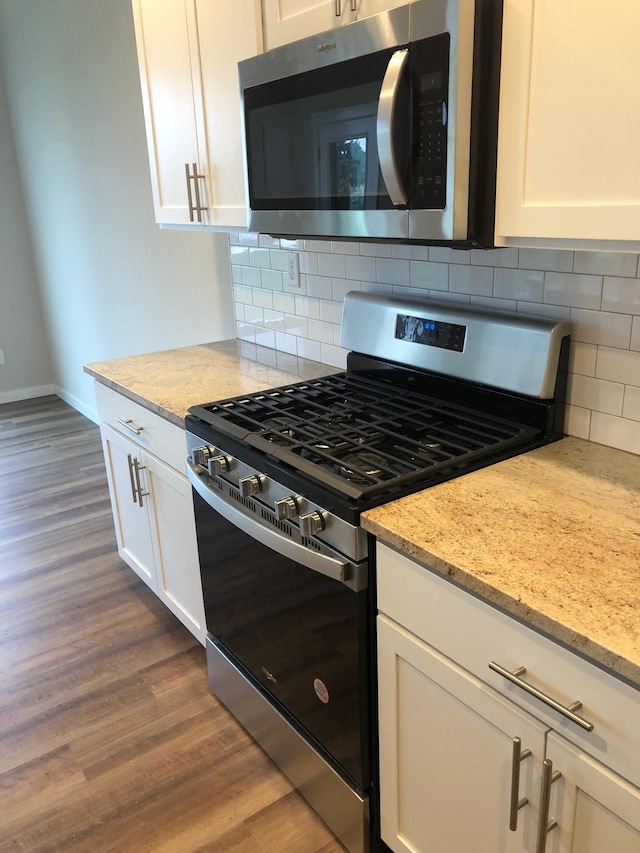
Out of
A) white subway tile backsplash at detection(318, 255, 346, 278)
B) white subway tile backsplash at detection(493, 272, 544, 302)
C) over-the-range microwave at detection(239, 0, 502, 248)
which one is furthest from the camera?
white subway tile backsplash at detection(318, 255, 346, 278)

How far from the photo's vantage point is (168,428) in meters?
2.02

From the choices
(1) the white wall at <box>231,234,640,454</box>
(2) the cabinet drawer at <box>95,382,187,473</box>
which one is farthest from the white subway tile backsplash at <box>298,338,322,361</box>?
(2) the cabinet drawer at <box>95,382,187,473</box>

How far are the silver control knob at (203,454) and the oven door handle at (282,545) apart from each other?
8 cm

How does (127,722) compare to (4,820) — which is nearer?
(4,820)

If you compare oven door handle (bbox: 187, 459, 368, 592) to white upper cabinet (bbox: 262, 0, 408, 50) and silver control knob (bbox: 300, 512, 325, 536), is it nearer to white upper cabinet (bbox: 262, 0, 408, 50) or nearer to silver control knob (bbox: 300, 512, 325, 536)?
silver control knob (bbox: 300, 512, 325, 536)

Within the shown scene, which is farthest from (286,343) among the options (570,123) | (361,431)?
(570,123)

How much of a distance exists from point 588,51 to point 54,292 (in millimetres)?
4625

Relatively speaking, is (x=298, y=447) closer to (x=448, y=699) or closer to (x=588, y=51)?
(x=448, y=699)

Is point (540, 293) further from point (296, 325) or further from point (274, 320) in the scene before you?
point (274, 320)

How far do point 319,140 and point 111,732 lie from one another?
174cm

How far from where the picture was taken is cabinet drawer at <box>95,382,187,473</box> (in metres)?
2.01

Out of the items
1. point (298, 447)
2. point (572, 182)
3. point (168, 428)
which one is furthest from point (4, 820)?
point (572, 182)

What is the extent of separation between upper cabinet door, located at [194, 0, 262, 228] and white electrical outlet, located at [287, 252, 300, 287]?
315 mm

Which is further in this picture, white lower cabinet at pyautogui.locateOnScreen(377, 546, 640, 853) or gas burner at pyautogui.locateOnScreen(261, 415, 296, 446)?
gas burner at pyautogui.locateOnScreen(261, 415, 296, 446)
